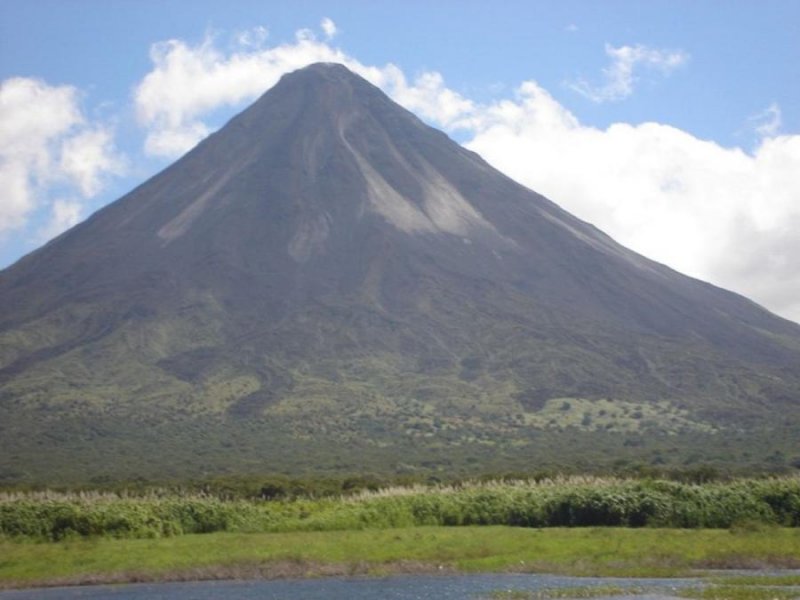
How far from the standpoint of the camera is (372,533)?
3522 centimetres

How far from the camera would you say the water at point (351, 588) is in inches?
1032

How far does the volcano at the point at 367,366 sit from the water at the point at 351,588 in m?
50.8

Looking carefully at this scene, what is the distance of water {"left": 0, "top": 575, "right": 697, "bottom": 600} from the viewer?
86.0 ft

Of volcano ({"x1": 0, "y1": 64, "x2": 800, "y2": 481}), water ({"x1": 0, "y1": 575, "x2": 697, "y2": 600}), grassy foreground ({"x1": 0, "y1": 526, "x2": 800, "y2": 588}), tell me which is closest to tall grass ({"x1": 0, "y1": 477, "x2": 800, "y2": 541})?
grassy foreground ({"x1": 0, "y1": 526, "x2": 800, "y2": 588})

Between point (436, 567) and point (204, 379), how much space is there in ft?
362

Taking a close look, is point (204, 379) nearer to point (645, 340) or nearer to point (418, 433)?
point (418, 433)

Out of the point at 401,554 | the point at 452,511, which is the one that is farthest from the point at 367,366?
the point at 401,554

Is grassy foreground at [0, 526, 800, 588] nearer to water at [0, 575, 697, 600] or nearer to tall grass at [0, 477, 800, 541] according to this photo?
water at [0, 575, 697, 600]

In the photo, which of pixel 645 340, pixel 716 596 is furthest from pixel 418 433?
pixel 716 596

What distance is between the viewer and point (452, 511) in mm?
37438

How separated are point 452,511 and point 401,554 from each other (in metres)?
5.87

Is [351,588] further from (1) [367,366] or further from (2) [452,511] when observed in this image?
(1) [367,366]

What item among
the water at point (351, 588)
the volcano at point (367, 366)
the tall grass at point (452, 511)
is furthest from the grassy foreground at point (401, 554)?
the volcano at point (367, 366)

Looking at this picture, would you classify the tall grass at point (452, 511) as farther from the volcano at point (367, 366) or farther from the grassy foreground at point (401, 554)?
the volcano at point (367, 366)
